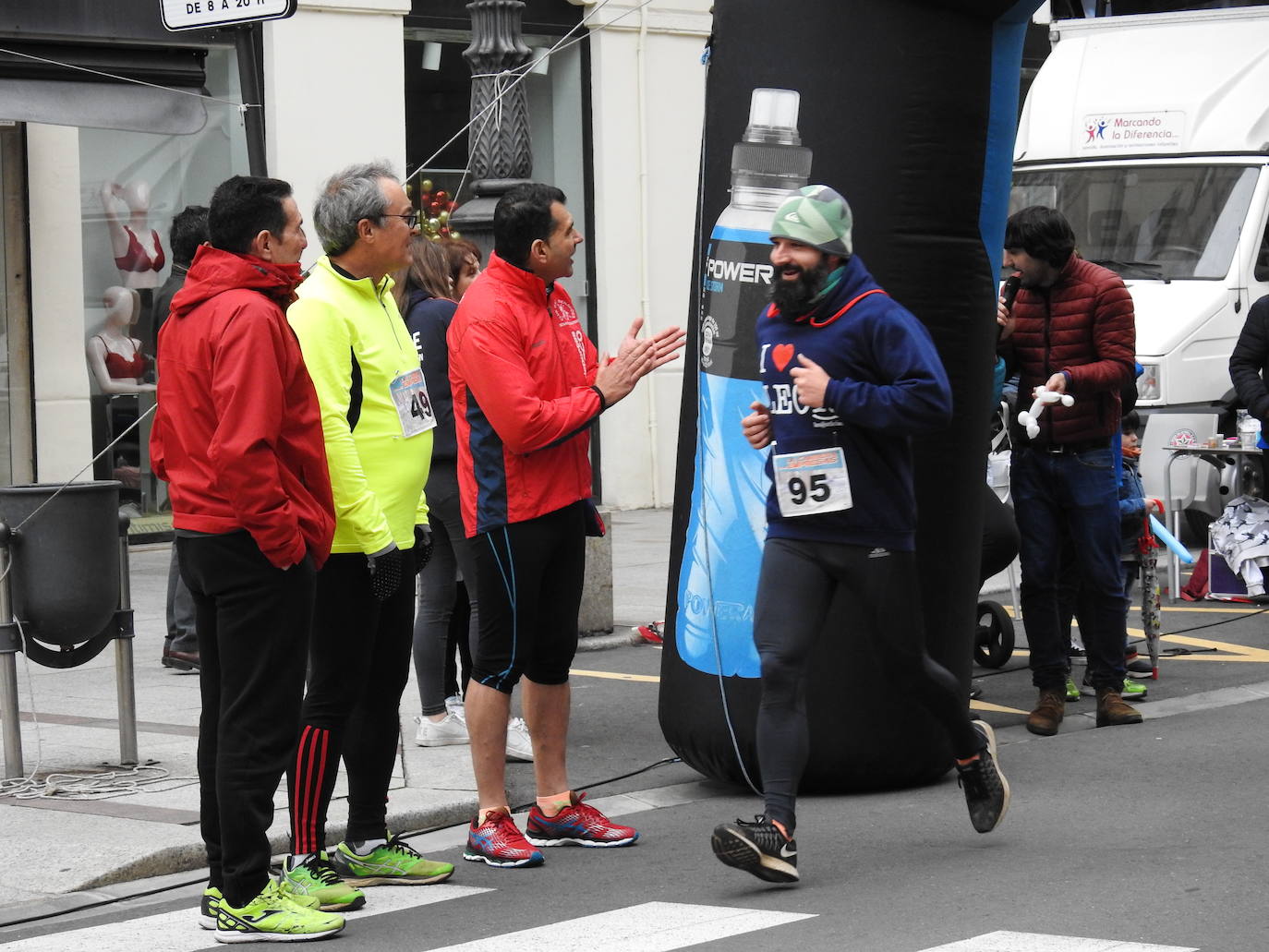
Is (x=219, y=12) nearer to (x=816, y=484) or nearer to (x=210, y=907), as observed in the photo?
(x=816, y=484)

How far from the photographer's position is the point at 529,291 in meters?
6.32

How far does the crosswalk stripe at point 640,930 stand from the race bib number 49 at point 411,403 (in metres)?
1.47

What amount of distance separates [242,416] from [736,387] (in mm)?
2205

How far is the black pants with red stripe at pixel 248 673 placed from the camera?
527cm

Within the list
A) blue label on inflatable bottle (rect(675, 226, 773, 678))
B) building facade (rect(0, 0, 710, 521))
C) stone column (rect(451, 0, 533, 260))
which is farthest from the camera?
building facade (rect(0, 0, 710, 521))

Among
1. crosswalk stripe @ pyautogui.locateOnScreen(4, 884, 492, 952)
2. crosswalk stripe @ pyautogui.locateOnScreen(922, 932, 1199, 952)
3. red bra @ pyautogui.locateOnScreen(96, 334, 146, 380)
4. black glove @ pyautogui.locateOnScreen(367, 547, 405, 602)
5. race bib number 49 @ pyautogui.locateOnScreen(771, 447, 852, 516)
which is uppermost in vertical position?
red bra @ pyautogui.locateOnScreen(96, 334, 146, 380)

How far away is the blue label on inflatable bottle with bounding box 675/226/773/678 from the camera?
6.84 m

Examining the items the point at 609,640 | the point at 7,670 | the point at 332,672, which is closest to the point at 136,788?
the point at 7,670

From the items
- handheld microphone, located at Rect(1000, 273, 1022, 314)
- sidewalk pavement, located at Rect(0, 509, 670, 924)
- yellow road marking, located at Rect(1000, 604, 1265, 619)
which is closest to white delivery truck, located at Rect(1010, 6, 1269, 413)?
yellow road marking, located at Rect(1000, 604, 1265, 619)

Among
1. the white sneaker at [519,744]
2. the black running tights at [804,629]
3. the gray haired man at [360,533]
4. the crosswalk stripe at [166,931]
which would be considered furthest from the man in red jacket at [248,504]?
the white sneaker at [519,744]

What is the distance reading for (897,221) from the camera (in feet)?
22.3

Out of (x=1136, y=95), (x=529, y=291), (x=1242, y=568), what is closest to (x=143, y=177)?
(x=1136, y=95)

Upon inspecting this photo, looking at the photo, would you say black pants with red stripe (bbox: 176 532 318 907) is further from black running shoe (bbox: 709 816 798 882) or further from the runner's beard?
the runner's beard

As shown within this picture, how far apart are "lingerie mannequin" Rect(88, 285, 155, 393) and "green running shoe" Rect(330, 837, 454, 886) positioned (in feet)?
29.8
